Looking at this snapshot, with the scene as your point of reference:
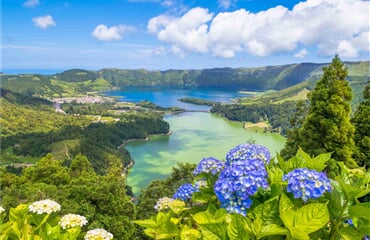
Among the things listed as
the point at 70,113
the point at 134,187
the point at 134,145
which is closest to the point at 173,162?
the point at 134,187

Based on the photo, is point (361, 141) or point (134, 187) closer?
point (361, 141)

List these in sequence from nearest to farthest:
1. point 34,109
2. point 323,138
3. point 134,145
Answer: point 323,138 → point 134,145 → point 34,109

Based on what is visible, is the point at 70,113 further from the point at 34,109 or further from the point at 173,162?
the point at 173,162

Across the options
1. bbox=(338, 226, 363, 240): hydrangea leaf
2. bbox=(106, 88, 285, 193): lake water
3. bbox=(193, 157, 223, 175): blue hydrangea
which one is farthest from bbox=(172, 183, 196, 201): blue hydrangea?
bbox=(106, 88, 285, 193): lake water

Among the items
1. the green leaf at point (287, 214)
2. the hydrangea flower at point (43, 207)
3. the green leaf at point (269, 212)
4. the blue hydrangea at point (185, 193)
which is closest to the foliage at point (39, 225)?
the hydrangea flower at point (43, 207)

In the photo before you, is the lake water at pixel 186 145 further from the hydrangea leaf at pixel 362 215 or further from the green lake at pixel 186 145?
the hydrangea leaf at pixel 362 215

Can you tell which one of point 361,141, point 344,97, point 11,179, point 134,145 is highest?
point 344,97
